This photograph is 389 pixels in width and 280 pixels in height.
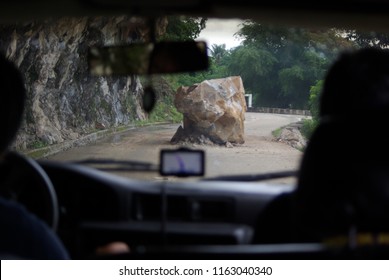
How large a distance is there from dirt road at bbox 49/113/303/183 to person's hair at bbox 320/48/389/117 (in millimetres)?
2154

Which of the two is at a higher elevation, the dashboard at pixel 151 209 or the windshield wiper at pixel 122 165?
the windshield wiper at pixel 122 165

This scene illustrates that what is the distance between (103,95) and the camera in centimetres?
891

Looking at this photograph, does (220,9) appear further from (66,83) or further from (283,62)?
(66,83)

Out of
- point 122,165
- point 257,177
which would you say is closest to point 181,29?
point 122,165

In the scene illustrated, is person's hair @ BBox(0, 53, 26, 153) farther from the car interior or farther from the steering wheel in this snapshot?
the steering wheel

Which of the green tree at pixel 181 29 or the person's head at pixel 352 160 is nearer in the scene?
the person's head at pixel 352 160

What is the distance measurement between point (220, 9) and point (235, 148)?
362 cm

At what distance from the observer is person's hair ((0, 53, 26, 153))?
7.53ft

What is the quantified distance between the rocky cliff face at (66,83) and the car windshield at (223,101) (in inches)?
2.0

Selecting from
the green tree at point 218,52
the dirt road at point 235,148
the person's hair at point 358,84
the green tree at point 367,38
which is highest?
the green tree at point 367,38

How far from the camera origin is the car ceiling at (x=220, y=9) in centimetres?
281

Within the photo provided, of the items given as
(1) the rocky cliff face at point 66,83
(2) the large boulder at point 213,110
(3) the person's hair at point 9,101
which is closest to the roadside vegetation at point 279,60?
(2) the large boulder at point 213,110

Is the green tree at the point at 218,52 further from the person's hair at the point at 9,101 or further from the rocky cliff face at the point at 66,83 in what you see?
the person's hair at the point at 9,101

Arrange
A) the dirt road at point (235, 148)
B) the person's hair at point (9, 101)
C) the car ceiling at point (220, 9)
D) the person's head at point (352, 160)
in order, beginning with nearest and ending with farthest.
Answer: the person's hair at point (9, 101)
the person's head at point (352, 160)
the car ceiling at point (220, 9)
the dirt road at point (235, 148)
